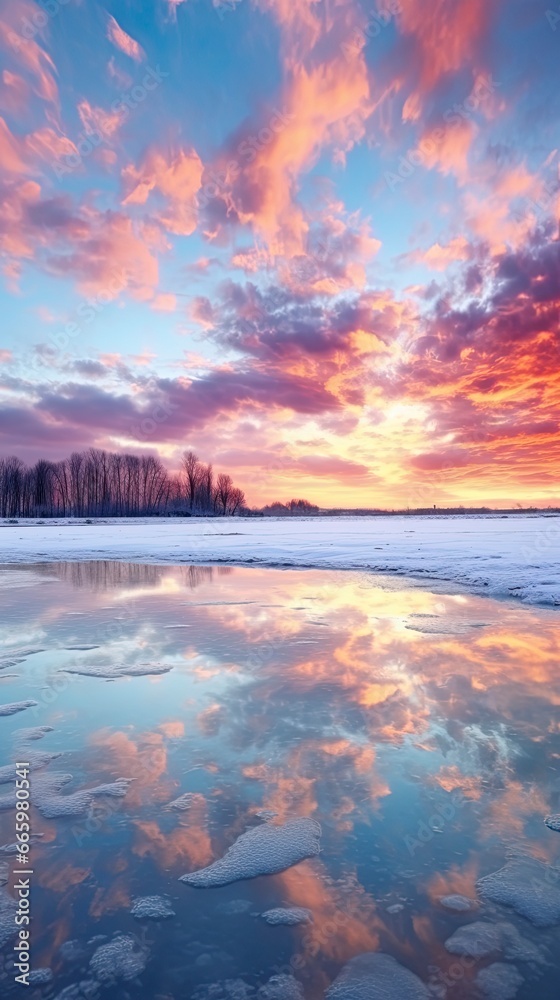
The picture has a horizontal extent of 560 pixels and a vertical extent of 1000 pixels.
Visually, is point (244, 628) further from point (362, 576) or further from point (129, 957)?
point (362, 576)

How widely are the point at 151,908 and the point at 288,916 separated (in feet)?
1.91

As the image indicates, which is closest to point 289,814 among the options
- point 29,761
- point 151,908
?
point 151,908

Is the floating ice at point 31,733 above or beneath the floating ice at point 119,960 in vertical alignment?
above

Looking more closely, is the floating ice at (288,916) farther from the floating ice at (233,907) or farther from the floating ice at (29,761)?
the floating ice at (29,761)

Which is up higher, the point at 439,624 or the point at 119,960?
the point at 439,624

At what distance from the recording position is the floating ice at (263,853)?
2.51 metres

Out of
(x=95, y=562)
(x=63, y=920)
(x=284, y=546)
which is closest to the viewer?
(x=63, y=920)

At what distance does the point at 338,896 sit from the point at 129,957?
88 centimetres

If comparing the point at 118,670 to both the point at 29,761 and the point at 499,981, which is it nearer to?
the point at 29,761

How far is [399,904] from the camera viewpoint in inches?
90.0

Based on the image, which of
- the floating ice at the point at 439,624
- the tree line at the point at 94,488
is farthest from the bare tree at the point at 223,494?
the floating ice at the point at 439,624

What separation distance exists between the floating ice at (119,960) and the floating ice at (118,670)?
340 centimetres

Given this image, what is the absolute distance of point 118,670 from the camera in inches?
221

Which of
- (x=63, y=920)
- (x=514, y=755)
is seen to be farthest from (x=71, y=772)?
(x=514, y=755)
